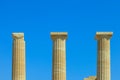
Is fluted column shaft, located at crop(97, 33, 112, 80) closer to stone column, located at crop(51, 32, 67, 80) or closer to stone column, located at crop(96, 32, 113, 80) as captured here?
stone column, located at crop(96, 32, 113, 80)

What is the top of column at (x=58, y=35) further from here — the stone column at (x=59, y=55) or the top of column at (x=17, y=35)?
the top of column at (x=17, y=35)

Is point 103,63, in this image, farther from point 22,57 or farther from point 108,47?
point 22,57

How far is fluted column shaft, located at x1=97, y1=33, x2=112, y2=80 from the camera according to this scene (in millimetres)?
114625

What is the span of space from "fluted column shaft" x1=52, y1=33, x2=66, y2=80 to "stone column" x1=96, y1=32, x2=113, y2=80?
577 centimetres

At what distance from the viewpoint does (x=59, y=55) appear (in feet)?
377

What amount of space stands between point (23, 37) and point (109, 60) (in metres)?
14.6

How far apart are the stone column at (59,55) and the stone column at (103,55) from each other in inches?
227

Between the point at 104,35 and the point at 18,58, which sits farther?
the point at 104,35

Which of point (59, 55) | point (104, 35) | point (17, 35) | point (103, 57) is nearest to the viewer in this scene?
point (17, 35)

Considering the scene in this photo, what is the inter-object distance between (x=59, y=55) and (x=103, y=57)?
A: 7236 millimetres

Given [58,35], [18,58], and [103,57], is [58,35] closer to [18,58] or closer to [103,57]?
[18,58]

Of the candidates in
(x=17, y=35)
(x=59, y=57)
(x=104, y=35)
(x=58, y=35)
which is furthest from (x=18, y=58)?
(x=104, y=35)

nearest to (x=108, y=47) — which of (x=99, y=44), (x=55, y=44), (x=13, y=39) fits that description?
(x=99, y=44)

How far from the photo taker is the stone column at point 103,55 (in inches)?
4513
